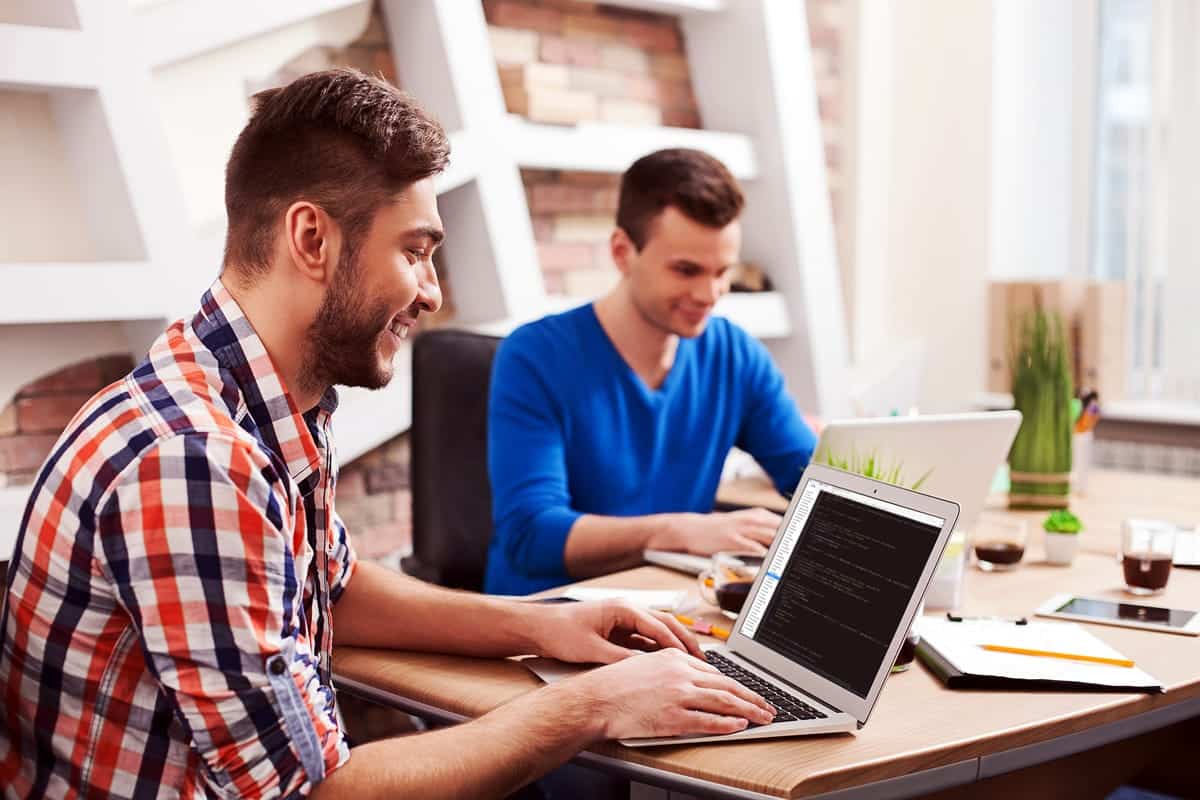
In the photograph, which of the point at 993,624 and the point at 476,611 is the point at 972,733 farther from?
the point at 476,611

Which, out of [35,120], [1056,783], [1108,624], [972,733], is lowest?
[1056,783]

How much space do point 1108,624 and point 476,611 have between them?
82cm

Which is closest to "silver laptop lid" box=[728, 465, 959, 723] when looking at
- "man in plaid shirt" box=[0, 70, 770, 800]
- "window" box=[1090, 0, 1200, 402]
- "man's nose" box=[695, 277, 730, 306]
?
"man in plaid shirt" box=[0, 70, 770, 800]

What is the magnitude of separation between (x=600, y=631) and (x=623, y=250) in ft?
3.64

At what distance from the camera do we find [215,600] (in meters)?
1.05

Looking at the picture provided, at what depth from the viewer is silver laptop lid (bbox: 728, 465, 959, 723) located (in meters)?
1.30

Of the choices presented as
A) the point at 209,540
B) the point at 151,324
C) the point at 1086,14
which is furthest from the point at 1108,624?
the point at 1086,14

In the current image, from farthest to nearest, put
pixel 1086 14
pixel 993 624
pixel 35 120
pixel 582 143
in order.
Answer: pixel 1086 14, pixel 582 143, pixel 35 120, pixel 993 624

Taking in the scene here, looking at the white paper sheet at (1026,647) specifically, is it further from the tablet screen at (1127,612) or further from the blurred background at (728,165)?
the blurred background at (728,165)

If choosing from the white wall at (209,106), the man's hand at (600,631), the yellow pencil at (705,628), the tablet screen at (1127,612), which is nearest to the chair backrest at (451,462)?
the white wall at (209,106)

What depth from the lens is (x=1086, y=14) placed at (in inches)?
168

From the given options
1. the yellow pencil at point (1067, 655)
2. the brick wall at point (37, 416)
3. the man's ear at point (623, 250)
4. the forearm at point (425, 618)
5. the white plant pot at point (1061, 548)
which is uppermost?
the man's ear at point (623, 250)

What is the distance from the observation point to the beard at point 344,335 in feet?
4.08

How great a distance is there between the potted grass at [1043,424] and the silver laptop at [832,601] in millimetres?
1178
